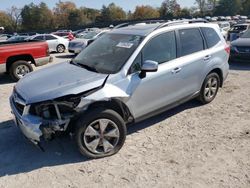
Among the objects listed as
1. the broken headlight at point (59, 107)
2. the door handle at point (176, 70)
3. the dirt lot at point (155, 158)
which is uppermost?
the door handle at point (176, 70)

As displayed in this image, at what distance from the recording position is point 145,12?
329ft

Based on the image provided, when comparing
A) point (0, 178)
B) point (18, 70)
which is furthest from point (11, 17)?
point (0, 178)

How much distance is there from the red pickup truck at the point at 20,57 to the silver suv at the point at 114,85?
4419 mm

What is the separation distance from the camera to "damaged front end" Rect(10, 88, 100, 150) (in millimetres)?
3744

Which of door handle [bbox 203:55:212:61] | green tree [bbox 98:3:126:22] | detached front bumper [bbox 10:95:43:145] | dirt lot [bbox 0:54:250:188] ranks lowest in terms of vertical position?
dirt lot [bbox 0:54:250:188]

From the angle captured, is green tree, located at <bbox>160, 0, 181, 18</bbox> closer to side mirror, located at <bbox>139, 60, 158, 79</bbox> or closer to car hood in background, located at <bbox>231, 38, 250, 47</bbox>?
car hood in background, located at <bbox>231, 38, 250, 47</bbox>

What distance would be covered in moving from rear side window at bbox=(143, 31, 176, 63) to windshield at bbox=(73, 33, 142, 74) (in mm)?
206

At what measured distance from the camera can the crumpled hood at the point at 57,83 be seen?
3816 mm

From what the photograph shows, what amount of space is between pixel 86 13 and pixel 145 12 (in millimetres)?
20224

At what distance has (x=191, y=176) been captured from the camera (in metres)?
3.59

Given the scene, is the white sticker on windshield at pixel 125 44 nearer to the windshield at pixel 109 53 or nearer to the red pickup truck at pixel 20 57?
the windshield at pixel 109 53

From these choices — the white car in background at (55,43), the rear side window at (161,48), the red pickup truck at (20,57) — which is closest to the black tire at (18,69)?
the red pickup truck at (20,57)

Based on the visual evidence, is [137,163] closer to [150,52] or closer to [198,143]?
[198,143]

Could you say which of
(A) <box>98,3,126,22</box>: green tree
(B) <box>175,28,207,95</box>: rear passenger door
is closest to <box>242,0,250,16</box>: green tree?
(A) <box>98,3,126,22</box>: green tree
